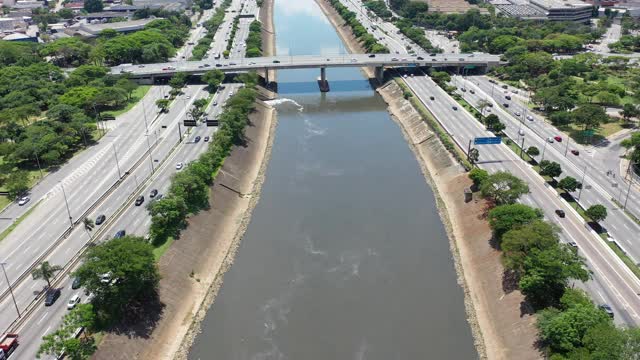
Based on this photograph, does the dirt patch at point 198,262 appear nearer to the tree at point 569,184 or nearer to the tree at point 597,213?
the tree at point 569,184

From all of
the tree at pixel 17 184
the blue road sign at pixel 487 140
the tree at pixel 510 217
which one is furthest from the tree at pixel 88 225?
the blue road sign at pixel 487 140

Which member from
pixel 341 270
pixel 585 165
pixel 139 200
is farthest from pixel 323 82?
pixel 341 270

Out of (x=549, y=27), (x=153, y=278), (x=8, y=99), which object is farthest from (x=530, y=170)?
(x=549, y=27)

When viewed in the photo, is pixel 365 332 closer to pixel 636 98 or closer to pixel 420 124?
pixel 420 124

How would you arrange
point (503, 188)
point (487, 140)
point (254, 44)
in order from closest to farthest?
point (503, 188)
point (487, 140)
point (254, 44)

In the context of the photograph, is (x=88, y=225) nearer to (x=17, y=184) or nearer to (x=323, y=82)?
(x=17, y=184)

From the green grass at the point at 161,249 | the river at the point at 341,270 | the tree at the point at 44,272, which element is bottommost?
the river at the point at 341,270
